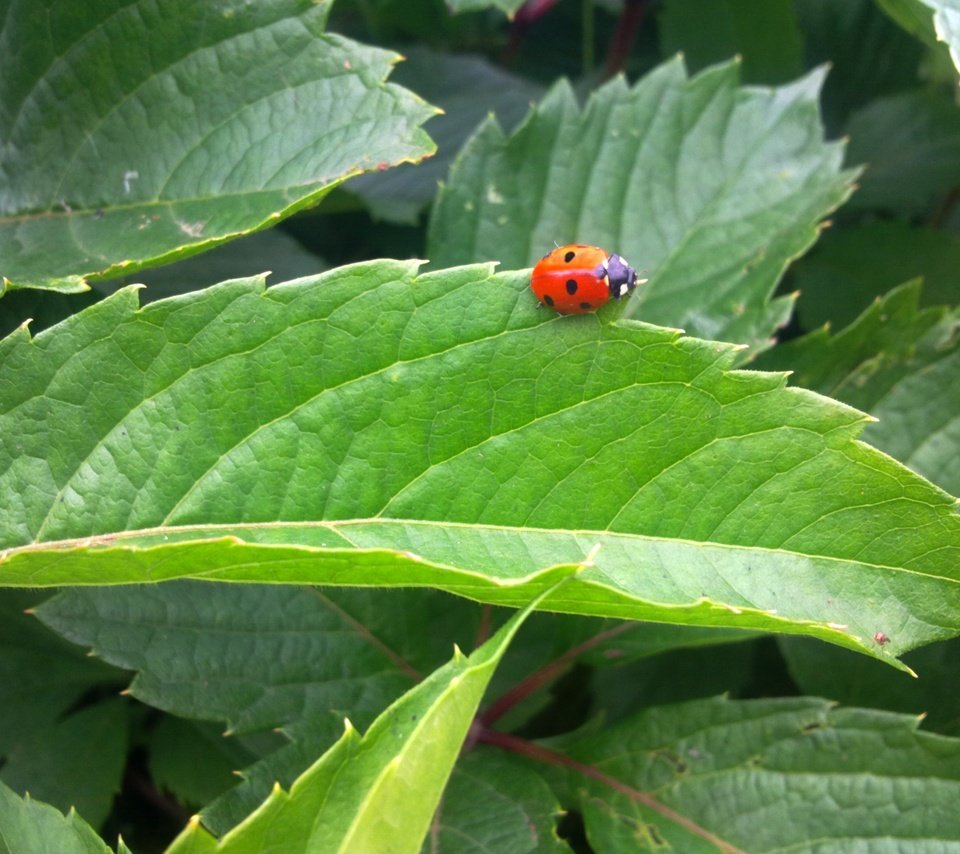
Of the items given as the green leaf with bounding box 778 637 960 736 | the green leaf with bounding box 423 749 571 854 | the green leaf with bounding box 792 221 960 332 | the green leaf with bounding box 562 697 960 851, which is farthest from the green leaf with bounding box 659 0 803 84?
the green leaf with bounding box 423 749 571 854

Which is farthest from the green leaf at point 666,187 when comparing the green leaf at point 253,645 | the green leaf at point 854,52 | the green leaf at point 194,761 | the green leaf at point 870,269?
the green leaf at point 194,761

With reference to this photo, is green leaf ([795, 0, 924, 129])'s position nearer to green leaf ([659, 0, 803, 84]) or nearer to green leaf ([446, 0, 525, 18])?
green leaf ([659, 0, 803, 84])

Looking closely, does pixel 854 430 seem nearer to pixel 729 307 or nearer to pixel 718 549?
pixel 718 549

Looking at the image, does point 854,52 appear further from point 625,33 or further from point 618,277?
point 618,277

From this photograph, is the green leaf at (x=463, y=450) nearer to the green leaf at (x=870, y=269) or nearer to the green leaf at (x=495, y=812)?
the green leaf at (x=495, y=812)

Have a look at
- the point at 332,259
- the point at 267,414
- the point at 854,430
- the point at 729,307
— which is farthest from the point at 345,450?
the point at 332,259

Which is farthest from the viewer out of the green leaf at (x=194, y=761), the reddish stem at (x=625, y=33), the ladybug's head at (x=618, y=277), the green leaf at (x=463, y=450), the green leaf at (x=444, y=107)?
the reddish stem at (x=625, y=33)
